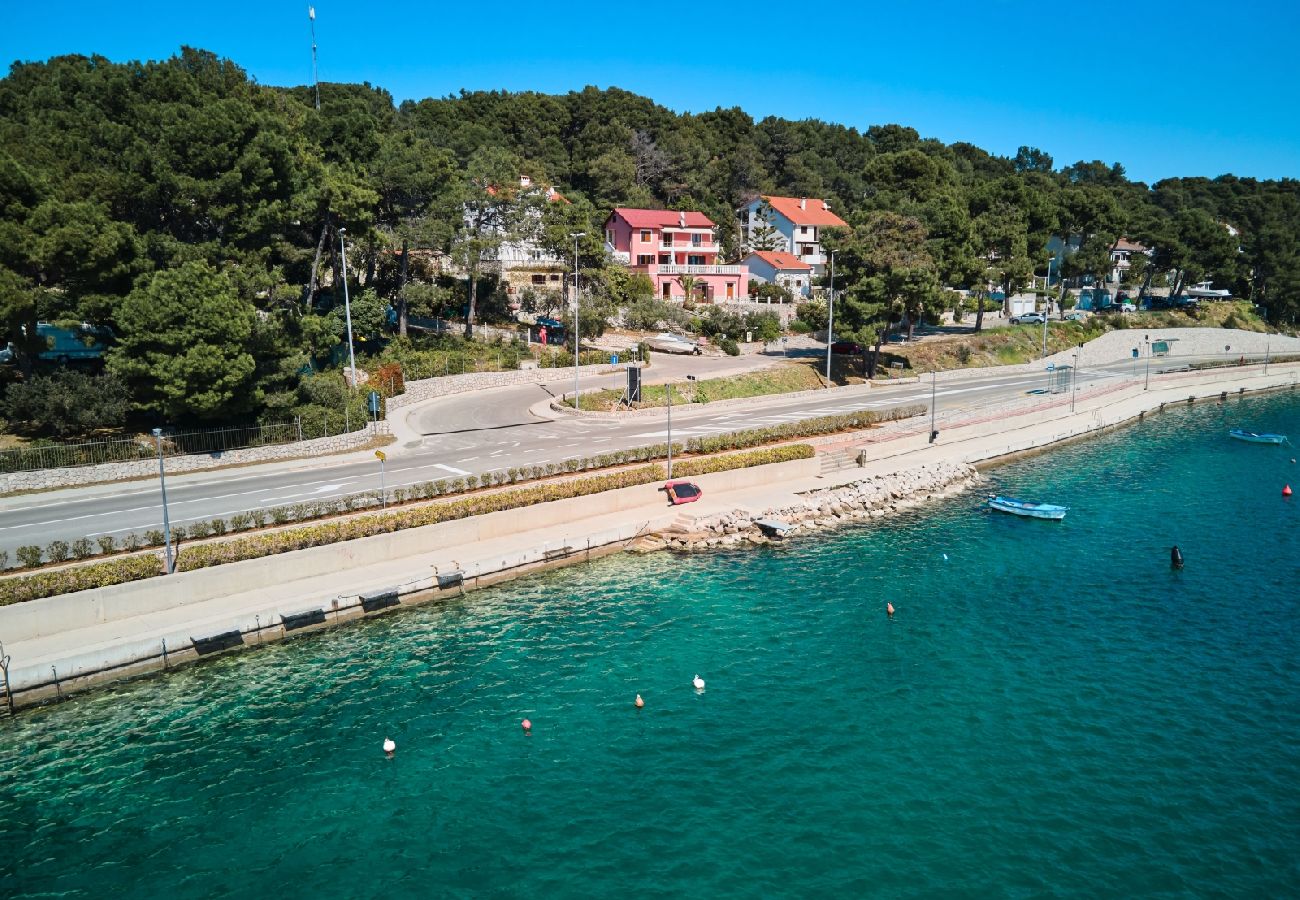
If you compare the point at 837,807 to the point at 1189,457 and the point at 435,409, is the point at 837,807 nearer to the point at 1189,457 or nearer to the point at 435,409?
the point at 435,409

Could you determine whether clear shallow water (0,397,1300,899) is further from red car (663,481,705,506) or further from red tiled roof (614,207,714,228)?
red tiled roof (614,207,714,228)

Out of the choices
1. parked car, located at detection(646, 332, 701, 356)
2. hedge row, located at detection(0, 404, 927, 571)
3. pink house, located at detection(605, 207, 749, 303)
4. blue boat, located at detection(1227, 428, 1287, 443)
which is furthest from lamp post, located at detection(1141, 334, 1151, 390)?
parked car, located at detection(646, 332, 701, 356)

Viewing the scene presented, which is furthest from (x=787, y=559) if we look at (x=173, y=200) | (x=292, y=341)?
(x=173, y=200)

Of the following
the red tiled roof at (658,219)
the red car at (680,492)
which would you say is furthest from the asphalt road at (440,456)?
the red tiled roof at (658,219)

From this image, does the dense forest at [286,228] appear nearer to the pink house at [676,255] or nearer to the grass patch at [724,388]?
the grass patch at [724,388]

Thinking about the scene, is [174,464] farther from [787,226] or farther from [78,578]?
[787,226]

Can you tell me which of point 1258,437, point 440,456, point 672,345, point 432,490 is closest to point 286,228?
point 440,456

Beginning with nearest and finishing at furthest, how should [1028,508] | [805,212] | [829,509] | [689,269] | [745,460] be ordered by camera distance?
[829,509]
[1028,508]
[745,460]
[689,269]
[805,212]
